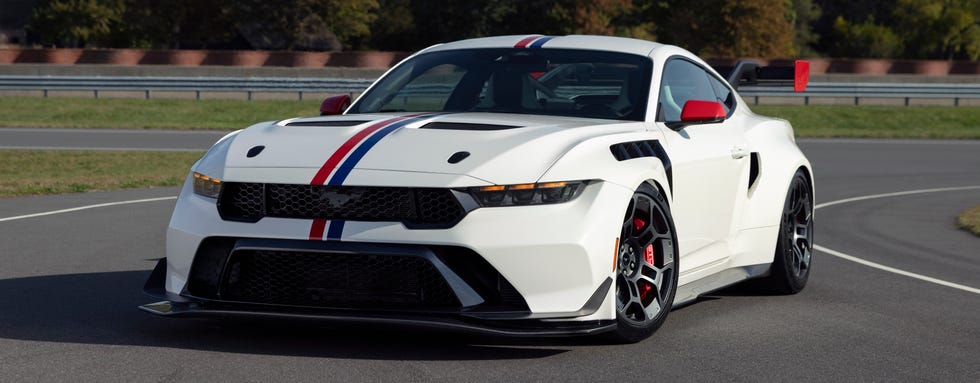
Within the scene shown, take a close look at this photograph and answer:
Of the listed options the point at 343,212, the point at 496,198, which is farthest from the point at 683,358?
the point at 343,212

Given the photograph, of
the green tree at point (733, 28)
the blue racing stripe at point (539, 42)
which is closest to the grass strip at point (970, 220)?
the blue racing stripe at point (539, 42)

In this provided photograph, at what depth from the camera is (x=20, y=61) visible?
4819 centimetres

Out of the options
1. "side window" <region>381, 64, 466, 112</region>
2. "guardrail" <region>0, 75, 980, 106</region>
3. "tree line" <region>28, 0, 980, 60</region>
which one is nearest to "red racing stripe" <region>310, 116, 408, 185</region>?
"side window" <region>381, 64, 466, 112</region>

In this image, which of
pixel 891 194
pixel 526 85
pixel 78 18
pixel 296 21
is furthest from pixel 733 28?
pixel 526 85

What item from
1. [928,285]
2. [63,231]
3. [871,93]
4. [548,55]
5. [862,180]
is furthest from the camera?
[871,93]

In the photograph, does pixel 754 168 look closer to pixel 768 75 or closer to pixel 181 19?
pixel 768 75

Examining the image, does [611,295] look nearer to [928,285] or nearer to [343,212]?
[343,212]

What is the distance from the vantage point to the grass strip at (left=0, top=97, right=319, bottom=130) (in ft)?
111

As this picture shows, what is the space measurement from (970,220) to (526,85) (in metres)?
7.66

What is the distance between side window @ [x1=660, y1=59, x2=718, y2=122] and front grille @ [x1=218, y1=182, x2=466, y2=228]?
1.82m

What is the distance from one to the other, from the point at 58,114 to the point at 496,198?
30.9 metres

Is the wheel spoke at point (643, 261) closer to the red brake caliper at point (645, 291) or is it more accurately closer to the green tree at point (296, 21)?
the red brake caliper at point (645, 291)

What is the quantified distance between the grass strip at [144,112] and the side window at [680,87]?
25007 millimetres

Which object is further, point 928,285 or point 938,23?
point 938,23
